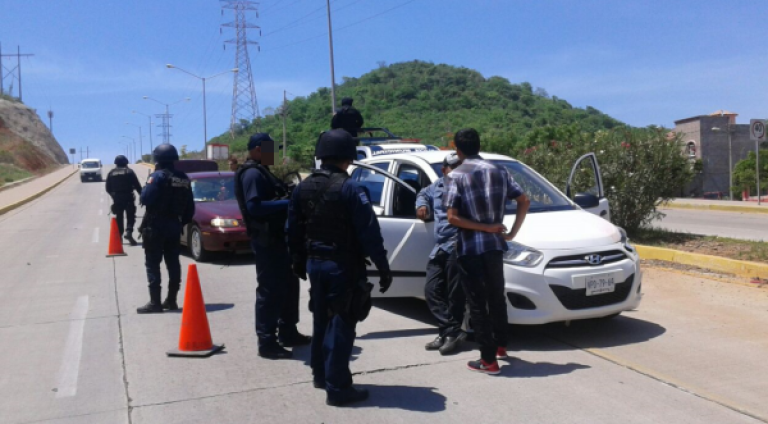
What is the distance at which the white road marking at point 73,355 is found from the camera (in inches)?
210

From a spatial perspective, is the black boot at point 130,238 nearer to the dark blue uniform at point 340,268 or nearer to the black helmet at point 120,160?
the black helmet at point 120,160

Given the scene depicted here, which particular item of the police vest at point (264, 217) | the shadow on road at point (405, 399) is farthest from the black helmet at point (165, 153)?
the shadow on road at point (405, 399)

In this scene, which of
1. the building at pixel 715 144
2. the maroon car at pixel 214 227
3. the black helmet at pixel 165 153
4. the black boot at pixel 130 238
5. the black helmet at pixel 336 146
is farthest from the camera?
the building at pixel 715 144

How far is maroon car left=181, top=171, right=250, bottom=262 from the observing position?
1128 cm

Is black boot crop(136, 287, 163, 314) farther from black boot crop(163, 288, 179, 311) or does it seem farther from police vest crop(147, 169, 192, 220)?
police vest crop(147, 169, 192, 220)

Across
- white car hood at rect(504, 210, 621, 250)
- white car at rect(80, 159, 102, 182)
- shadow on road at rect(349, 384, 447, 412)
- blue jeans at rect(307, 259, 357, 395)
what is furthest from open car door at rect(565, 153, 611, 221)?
white car at rect(80, 159, 102, 182)

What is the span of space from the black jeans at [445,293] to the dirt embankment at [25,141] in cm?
7020

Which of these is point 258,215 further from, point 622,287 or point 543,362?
point 622,287

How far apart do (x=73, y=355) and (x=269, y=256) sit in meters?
2.13

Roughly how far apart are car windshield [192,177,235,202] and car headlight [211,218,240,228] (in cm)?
141

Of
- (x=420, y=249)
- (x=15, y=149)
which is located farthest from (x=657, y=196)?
(x=15, y=149)

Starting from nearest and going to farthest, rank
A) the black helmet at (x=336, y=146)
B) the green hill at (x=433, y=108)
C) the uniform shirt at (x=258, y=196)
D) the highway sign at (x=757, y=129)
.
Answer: the black helmet at (x=336, y=146)
the uniform shirt at (x=258, y=196)
the highway sign at (x=757, y=129)
the green hill at (x=433, y=108)

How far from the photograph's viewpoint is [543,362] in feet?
18.5

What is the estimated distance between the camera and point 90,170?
5178 cm
